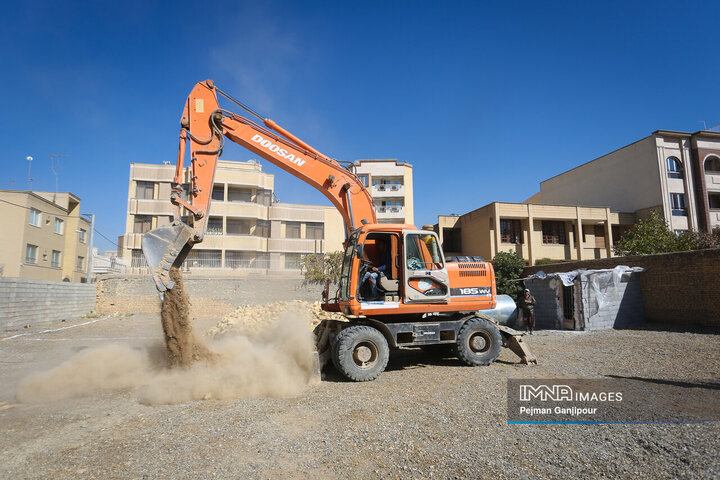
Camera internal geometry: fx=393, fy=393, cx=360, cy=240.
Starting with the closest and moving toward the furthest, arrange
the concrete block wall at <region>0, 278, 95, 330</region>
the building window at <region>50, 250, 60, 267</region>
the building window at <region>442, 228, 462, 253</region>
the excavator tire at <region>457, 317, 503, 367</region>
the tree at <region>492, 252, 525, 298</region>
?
1. the excavator tire at <region>457, 317, 503, 367</region>
2. the concrete block wall at <region>0, 278, 95, 330</region>
3. the tree at <region>492, 252, 525, 298</region>
4. the building window at <region>50, 250, 60, 267</region>
5. the building window at <region>442, 228, 462, 253</region>

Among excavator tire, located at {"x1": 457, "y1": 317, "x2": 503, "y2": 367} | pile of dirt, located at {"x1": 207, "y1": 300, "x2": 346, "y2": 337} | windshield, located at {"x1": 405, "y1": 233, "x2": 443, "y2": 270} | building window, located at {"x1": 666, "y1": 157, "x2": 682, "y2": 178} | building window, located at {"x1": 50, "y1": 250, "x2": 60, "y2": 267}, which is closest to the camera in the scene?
windshield, located at {"x1": 405, "y1": 233, "x2": 443, "y2": 270}

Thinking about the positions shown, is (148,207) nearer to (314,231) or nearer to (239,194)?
(239,194)

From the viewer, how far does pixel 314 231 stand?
3566 cm

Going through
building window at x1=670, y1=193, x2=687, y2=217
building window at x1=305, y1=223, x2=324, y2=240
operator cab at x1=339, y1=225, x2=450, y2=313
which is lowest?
operator cab at x1=339, y1=225, x2=450, y2=313

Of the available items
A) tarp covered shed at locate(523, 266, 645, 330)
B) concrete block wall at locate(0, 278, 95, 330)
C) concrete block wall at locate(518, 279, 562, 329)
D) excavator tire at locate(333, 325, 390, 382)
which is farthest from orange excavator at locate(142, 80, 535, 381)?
concrete block wall at locate(0, 278, 95, 330)

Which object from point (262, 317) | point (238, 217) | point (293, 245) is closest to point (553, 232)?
point (293, 245)

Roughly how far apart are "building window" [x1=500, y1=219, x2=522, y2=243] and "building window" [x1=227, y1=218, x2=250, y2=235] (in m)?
21.3

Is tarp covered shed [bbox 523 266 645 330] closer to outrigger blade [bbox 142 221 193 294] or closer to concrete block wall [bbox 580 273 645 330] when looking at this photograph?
concrete block wall [bbox 580 273 645 330]

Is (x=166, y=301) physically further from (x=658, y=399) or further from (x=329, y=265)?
(x=329, y=265)

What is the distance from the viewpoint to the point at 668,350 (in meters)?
9.30

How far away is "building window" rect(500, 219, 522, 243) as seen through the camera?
31344 mm

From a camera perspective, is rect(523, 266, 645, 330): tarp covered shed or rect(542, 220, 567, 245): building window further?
rect(542, 220, 567, 245): building window

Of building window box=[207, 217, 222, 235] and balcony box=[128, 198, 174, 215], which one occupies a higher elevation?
balcony box=[128, 198, 174, 215]

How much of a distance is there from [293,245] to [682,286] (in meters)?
27.2
